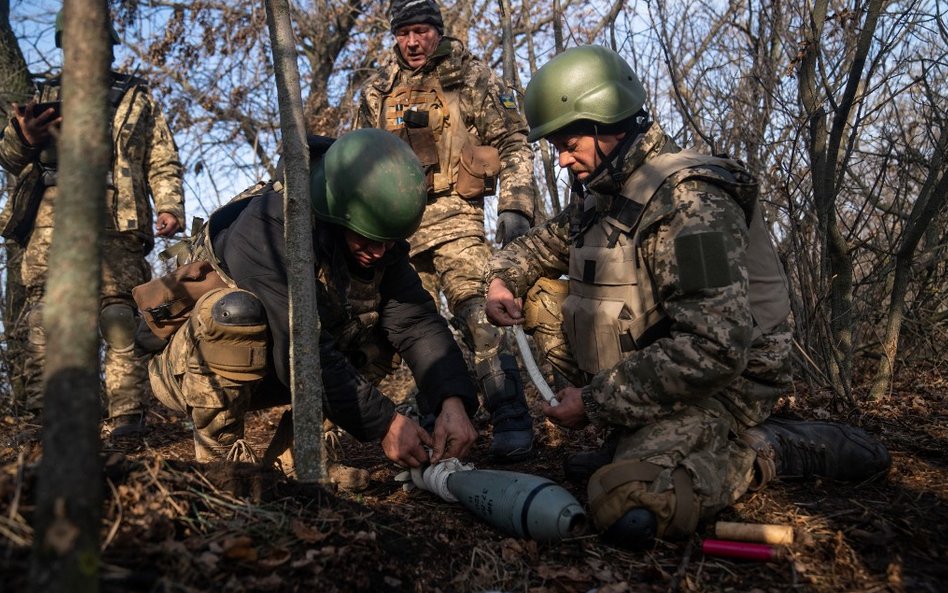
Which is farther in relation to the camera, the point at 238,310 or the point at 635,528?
the point at 238,310

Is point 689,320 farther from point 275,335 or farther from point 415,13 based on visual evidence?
point 415,13

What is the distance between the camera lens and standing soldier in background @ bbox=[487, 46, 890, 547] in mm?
2682

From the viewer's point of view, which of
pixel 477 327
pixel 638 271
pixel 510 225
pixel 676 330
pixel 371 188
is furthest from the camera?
pixel 510 225

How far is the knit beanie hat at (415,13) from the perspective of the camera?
197 inches

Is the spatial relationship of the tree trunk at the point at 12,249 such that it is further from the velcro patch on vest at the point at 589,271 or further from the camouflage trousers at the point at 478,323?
the velcro patch on vest at the point at 589,271

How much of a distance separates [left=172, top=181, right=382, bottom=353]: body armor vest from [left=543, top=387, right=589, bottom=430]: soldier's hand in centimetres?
115

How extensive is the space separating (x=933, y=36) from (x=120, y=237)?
5.73 meters

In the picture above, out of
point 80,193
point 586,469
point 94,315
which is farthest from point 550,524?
point 80,193

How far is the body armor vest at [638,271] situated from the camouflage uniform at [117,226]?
3.47 meters

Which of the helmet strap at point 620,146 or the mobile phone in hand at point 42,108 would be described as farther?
the mobile phone in hand at point 42,108

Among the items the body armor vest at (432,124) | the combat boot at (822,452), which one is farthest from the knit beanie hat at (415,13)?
the combat boot at (822,452)

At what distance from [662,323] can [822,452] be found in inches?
36.1

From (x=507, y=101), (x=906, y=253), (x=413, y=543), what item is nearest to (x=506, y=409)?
(x=413, y=543)

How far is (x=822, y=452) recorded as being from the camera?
3160 millimetres
